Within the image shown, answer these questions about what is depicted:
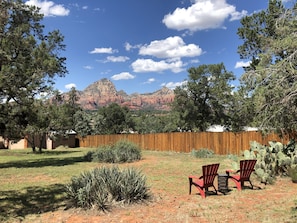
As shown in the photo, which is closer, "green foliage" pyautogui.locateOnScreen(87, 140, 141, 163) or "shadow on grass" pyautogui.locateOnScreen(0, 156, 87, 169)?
"shadow on grass" pyautogui.locateOnScreen(0, 156, 87, 169)

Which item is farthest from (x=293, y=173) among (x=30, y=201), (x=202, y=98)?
(x=202, y=98)

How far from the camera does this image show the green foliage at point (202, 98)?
3434 centimetres

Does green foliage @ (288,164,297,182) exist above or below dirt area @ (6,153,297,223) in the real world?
above

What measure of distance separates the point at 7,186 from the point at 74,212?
4906 millimetres

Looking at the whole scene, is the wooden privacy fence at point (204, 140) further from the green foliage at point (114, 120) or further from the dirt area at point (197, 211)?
the green foliage at point (114, 120)

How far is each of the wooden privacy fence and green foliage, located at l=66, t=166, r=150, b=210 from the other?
448 inches

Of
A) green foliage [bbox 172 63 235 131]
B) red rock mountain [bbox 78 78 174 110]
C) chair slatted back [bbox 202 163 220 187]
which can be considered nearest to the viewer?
chair slatted back [bbox 202 163 220 187]

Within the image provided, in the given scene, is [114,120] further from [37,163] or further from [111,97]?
[111,97]

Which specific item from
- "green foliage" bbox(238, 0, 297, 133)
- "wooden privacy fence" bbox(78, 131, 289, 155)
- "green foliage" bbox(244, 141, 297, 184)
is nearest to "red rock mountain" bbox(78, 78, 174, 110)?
"wooden privacy fence" bbox(78, 131, 289, 155)

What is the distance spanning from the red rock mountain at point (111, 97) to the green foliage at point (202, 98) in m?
124

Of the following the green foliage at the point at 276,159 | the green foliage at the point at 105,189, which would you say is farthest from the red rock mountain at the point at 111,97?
the green foliage at the point at 105,189

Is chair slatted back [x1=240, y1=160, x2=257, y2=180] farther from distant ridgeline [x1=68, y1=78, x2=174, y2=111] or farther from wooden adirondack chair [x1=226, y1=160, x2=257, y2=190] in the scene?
distant ridgeline [x1=68, y1=78, x2=174, y2=111]

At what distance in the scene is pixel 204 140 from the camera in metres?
24.6

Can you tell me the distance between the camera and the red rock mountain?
6393 inches
